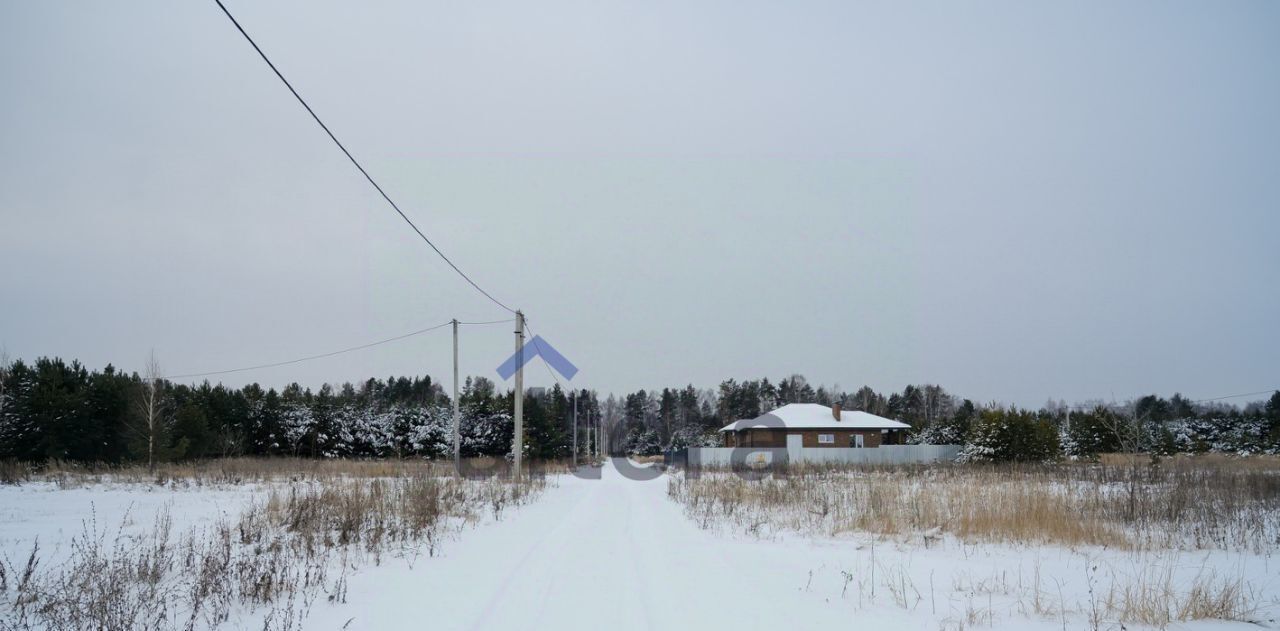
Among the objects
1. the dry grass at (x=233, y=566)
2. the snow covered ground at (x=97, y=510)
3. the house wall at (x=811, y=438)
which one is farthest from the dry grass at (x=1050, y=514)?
the house wall at (x=811, y=438)

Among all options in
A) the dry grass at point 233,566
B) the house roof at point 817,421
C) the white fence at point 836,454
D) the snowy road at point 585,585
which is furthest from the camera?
the house roof at point 817,421

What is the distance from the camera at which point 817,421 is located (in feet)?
160

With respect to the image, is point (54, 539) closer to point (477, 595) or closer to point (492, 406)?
point (477, 595)

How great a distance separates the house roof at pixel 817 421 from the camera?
48031 mm

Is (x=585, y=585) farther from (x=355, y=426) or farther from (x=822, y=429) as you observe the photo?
(x=355, y=426)

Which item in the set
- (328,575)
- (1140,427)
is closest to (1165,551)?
(328,575)

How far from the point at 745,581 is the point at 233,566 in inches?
202

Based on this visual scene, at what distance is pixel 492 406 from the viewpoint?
51.1 metres

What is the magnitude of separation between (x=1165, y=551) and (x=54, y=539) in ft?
51.6

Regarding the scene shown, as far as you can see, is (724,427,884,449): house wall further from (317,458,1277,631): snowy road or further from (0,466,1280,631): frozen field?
(317,458,1277,631): snowy road

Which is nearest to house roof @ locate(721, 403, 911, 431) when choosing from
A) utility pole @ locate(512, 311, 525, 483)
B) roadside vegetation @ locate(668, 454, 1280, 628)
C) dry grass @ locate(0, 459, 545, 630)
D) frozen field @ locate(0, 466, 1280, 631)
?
utility pole @ locate(512, 311, 525, 483)

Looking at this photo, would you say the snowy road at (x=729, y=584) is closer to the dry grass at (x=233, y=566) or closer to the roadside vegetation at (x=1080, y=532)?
the roadside vegetation at (x=1080, y=532)

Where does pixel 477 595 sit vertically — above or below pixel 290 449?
above

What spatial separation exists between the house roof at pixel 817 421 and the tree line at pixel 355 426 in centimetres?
565
